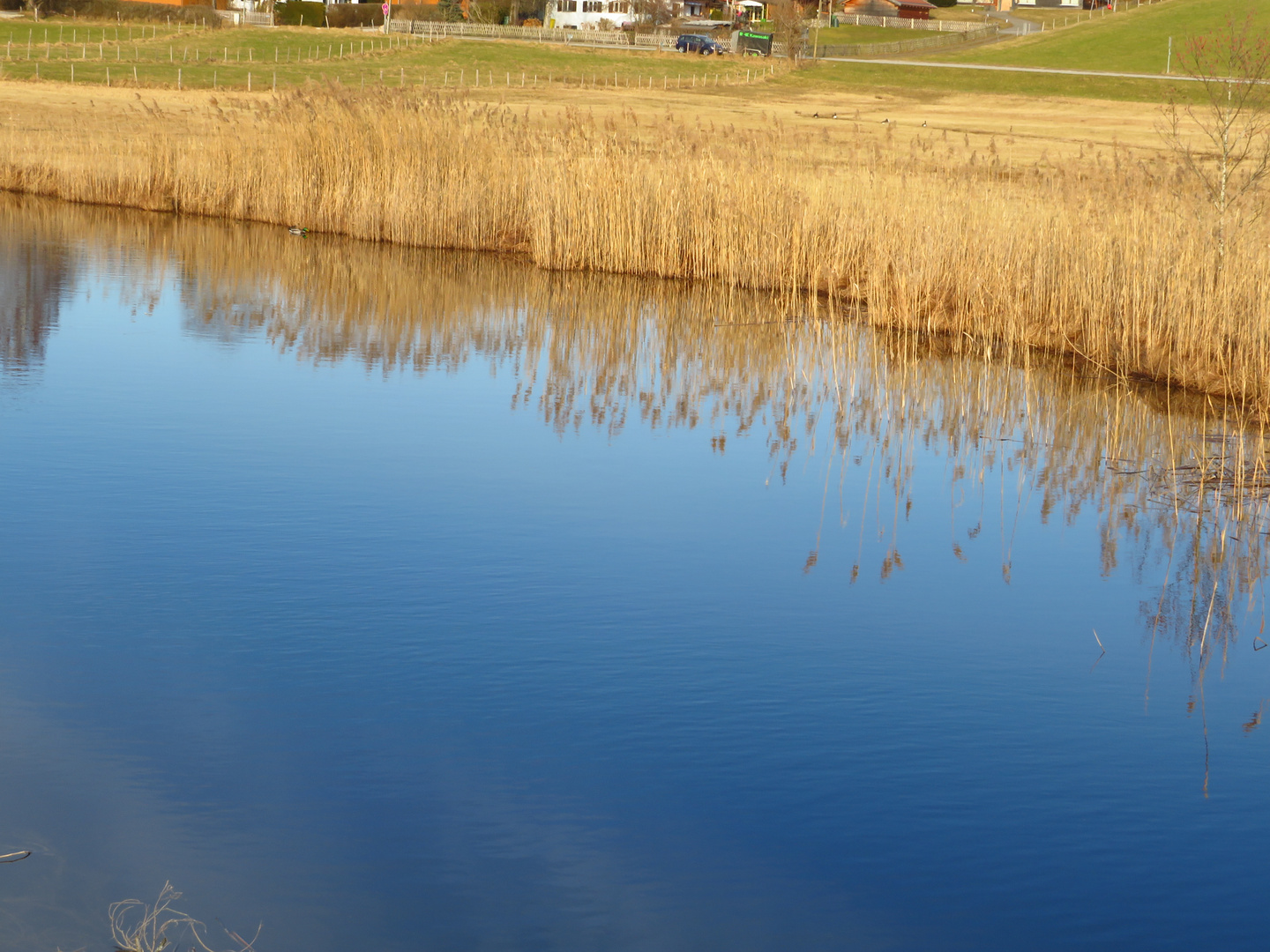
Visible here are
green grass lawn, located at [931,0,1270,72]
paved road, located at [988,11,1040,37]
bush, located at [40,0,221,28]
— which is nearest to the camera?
bush, located at [40,0,221,28]

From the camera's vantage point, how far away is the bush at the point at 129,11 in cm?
5531

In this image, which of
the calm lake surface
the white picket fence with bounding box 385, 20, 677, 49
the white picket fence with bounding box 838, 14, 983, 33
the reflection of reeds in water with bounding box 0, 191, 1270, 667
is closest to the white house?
the white picket fence with bounding box 838, 14, 983, 33

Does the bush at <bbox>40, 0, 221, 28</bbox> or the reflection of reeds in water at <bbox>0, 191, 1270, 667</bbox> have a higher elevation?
the bush at <bbox>40, 0, 221, 28</bbox>

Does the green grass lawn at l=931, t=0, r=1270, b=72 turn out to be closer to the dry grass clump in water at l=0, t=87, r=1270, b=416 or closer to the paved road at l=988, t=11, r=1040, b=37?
the paved road at l=988, t=11, r=1040, b=37

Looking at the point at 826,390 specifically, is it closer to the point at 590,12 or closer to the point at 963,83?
the point at 963,83

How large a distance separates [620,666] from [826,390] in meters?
4.79

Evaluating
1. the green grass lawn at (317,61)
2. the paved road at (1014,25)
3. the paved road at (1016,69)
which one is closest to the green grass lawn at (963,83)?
the paved road at (1016,69)

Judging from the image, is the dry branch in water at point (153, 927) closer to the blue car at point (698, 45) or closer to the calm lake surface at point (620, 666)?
the calm lake surface at point (620, 666)

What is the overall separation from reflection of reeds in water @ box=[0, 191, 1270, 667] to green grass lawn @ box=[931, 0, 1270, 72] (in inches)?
1954

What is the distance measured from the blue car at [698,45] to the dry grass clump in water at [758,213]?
42.5m

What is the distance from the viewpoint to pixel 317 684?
4395 millimetres

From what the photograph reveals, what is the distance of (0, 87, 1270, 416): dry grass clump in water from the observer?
969 centimetres

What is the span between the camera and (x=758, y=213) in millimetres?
13422

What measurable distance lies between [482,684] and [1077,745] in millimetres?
Result: 1835
